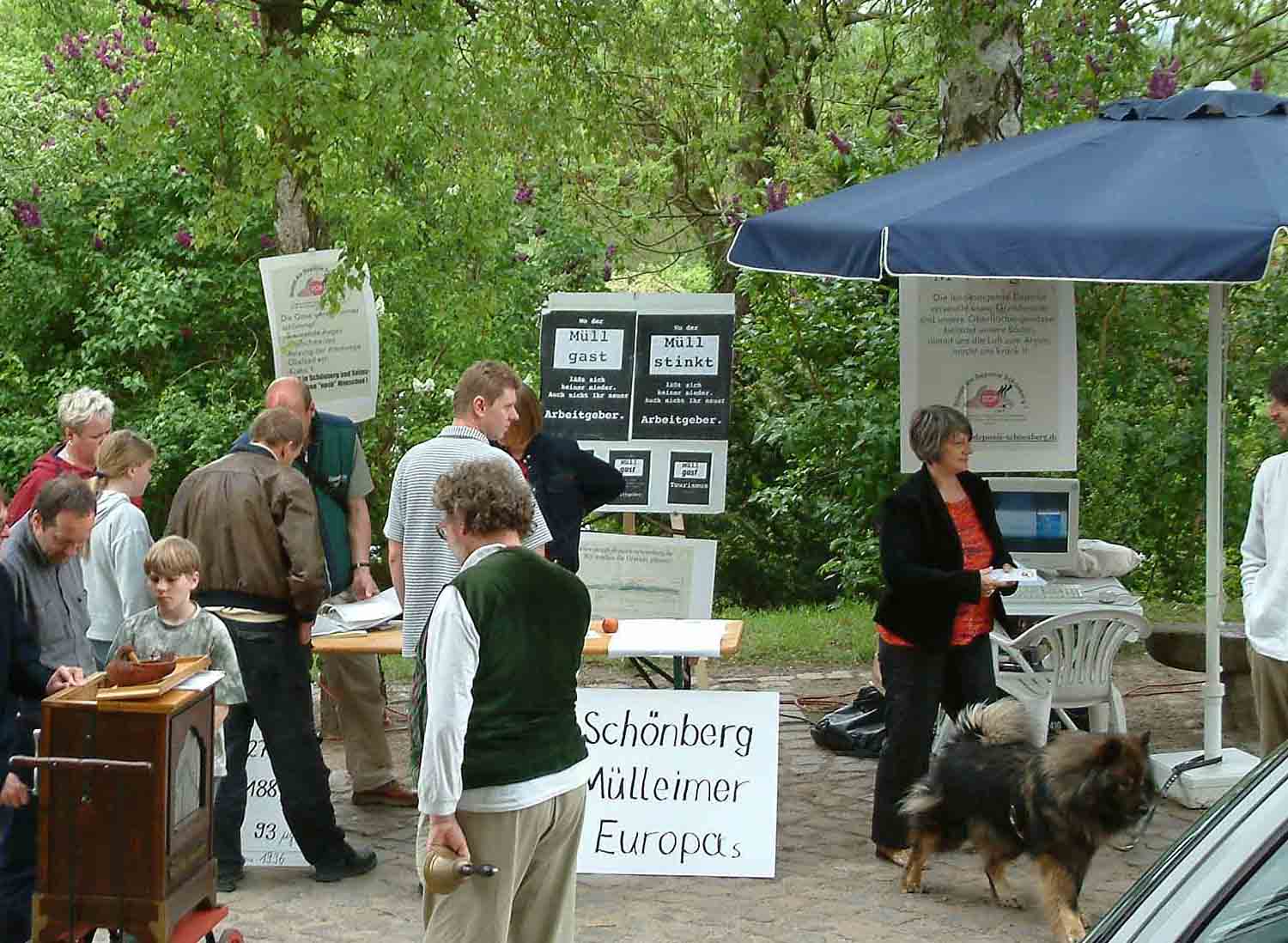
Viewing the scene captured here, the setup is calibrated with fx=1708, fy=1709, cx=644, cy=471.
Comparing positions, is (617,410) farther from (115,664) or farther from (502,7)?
(115,664)

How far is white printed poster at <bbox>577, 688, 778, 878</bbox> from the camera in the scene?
6.56 metres

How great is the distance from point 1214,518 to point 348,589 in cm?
377

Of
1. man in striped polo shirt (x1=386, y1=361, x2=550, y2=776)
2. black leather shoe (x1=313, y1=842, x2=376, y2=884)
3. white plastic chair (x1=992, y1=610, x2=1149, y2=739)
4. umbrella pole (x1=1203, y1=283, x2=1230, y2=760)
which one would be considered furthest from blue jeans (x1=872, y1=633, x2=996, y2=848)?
black leather shoe (x1=313, y1=842, x2=376, y2=884)

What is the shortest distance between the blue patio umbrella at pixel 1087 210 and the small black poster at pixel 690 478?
2.23 m

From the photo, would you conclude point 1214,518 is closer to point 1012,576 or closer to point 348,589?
point 1012,576

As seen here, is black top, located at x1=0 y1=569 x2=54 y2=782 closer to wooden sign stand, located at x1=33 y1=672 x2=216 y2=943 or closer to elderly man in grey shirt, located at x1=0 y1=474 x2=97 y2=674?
elderly man in grey shirt, located at x1=0 y1=474 x2=97 y2=674

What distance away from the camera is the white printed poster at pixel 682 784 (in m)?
6.56

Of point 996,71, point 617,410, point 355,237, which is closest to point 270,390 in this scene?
point 355,237

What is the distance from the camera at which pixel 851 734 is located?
834cm

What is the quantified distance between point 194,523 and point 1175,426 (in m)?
6.12

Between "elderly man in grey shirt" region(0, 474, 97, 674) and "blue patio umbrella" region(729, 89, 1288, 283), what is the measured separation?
2958 mm

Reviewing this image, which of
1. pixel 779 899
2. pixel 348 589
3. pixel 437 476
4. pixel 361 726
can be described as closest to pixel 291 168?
pixel 348 589

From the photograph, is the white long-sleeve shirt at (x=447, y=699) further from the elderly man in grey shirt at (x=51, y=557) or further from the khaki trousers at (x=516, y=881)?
the elderly man in grey shirt at (x=51, y=557)

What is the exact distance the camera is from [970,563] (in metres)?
6.45
